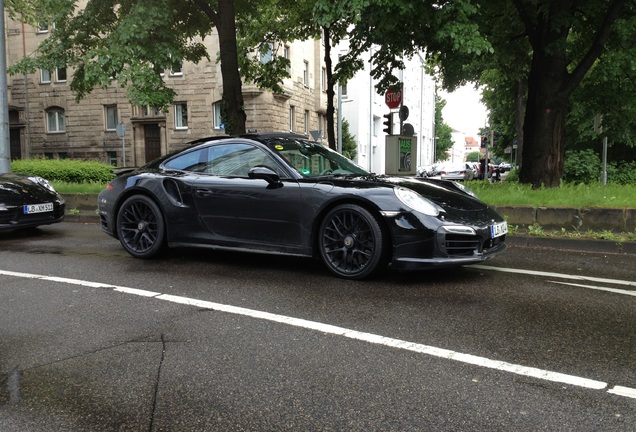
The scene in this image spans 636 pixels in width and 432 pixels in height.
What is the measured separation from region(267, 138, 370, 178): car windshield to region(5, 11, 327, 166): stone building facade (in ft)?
87.9

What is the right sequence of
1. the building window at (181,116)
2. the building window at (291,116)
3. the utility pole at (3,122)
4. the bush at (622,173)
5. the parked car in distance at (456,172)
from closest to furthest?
1. the utility pole at (3,122)
2. the bush at (622,173)
3. the building window at (181,116)
4. the building window at (291,116)
5. the parked car in distance at (456,172)

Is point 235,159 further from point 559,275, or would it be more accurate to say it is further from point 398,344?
point 559,275

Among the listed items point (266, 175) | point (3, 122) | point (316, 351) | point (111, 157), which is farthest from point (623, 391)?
point (111, 157)

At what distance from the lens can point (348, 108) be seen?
4806 centimetres

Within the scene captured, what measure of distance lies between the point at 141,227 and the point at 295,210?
217 centimetres

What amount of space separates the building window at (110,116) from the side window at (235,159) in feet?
109

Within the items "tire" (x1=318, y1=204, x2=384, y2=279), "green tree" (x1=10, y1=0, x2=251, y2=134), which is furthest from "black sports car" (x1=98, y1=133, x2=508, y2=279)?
"green tree" (x1=10, y1=0, x2=251, y2=134)

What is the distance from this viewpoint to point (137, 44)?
12.6 meters

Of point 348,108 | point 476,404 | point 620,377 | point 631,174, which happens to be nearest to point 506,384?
point 476,404

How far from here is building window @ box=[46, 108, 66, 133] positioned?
37763 millimetres

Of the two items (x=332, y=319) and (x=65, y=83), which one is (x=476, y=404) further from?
(x=65, y=83)

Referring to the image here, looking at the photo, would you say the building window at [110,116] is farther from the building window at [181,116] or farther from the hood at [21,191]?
the hood at [21,191]

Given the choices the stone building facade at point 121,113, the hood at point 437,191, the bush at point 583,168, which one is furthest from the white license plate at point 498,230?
the stone building facade at point 121,113

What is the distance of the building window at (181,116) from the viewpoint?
3491 cm
